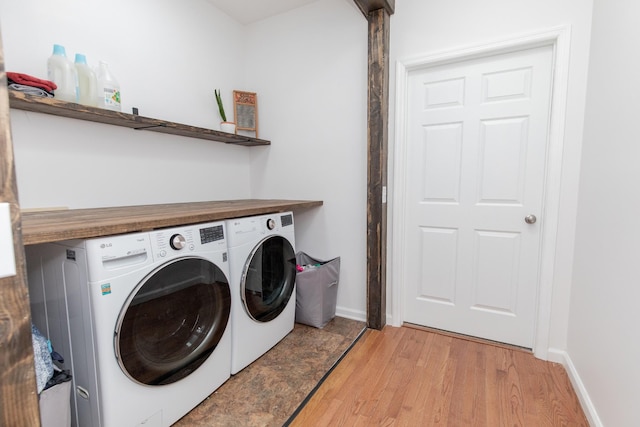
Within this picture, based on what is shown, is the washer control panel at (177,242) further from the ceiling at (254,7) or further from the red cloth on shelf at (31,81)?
the ceiling at (254,7)

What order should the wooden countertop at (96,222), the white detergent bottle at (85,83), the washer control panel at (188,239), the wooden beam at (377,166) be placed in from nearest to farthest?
1. the wooden countertop at (96,222)
2. the washer control panel at (188,239)
3. the white detergent bottle at (85,83)
4. the wooden beam at (377,166)

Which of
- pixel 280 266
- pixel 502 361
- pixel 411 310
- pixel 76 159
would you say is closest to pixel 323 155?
pixel 280 266

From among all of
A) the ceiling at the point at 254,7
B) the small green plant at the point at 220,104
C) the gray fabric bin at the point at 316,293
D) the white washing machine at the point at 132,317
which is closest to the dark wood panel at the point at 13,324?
the white washing machine at the point at 132,317

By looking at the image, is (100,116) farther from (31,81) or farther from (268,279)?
(268,279)

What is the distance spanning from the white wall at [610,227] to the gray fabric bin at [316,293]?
4.87 ft

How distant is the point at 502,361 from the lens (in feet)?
6.09

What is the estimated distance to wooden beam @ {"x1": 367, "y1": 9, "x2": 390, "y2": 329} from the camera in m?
2.02

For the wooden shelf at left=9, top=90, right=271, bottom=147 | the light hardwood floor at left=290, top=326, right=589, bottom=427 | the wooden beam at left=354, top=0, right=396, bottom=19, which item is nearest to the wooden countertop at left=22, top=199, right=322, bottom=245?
the wooden shelf at left=9, top=90, right=271, bottom=147

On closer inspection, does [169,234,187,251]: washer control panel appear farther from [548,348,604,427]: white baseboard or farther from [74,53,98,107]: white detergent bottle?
[548,348,604,427]: white baseboard

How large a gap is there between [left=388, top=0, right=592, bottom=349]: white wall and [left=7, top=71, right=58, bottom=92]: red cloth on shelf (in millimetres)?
1949

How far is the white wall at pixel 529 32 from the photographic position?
1.67m

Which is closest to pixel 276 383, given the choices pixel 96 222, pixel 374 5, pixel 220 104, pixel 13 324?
pixel 96 222

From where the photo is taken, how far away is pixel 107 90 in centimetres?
162

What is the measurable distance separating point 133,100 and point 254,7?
1241 mm
